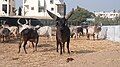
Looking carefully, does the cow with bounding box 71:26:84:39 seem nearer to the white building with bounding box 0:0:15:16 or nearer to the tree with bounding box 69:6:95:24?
the white building with bounding box 0:0:15:16

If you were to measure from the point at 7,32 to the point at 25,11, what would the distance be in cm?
5742

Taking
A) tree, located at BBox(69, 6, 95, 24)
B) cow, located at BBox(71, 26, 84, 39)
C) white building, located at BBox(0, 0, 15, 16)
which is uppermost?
white building, located at BBox(0, 0, 15, 16)

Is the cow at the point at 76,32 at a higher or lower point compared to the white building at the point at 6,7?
lower

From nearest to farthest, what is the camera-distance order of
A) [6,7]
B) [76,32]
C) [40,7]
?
[76,32] → [6,7] → [40,7]

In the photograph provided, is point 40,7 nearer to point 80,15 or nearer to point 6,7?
point 80,15

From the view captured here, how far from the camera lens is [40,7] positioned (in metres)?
88.4

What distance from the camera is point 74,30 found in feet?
129

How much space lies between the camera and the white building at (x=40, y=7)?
86425mm

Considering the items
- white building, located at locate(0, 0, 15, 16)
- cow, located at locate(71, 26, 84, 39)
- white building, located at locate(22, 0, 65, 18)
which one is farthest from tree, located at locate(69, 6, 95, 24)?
cow, located at locate(71, 26, 84, 39)

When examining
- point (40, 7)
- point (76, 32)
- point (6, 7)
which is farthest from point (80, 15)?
point (76, 32)

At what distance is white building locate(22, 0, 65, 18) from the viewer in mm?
86425

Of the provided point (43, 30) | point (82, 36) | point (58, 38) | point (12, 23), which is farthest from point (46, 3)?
point (58, 38)

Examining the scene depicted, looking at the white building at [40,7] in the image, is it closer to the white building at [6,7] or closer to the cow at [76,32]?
the white building at [6,7]

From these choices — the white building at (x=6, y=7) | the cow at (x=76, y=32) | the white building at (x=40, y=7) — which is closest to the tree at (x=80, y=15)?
the white building at (x=40, y=7)
